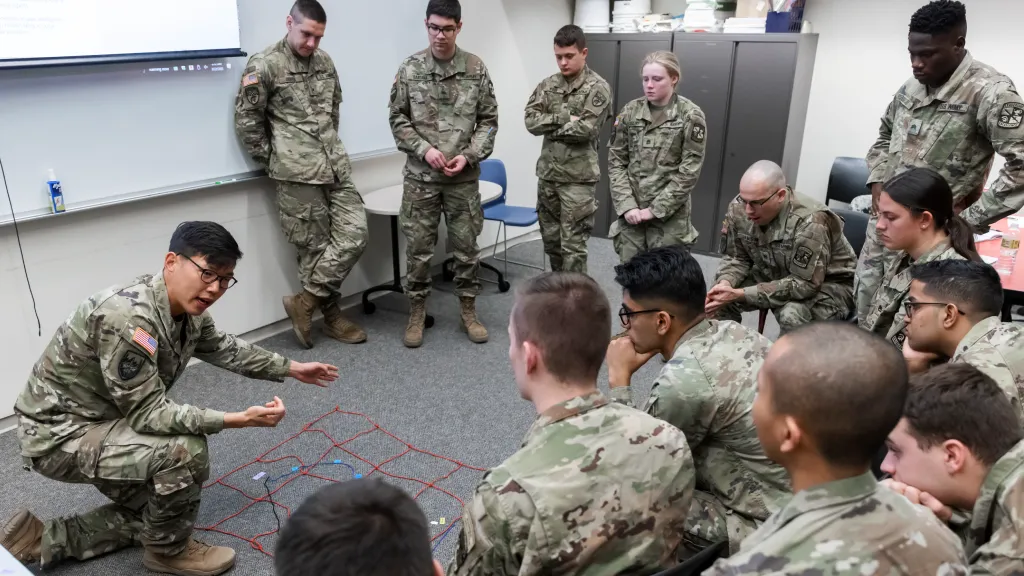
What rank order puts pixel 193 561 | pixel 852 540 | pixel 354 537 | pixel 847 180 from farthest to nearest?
1. pixel 847 180
2. pixel 193 561
3. pixel 852 540
4. pixel 354 537

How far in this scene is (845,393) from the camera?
1127 millimetres

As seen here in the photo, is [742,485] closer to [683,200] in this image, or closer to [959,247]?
[959,247]

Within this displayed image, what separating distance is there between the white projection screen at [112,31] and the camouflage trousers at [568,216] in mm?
1930

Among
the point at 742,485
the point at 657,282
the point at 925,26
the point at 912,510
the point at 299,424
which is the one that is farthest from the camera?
the point at 299,424

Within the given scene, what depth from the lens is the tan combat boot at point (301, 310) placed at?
13.1 ft

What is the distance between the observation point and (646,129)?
154 inches

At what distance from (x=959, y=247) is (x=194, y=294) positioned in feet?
8.32

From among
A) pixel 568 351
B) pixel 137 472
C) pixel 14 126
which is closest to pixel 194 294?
pixel 137 472

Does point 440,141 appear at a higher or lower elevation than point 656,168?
higher

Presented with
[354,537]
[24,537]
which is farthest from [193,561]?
[354,537]

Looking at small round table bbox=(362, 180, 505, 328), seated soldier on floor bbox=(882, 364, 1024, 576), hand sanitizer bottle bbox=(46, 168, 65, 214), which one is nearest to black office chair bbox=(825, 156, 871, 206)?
small round table bbox=(362, 180, 505, 328)

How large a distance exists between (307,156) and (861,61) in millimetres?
4171

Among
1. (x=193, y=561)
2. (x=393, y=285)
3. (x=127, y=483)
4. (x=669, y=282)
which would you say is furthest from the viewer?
(x=393, y=285)

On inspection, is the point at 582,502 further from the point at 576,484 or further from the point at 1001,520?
the point at 1001,520
